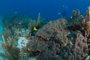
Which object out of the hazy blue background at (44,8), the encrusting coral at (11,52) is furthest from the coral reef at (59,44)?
the hazy blue background at (44,8)

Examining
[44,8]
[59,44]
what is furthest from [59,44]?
[44,8]

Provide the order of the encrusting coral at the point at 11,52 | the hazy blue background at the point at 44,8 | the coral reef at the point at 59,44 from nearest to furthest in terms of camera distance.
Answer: the coral reef at the point at 59,44
the encrusting coral at the point at 11,52
the hazy blue background at the point at 44,8

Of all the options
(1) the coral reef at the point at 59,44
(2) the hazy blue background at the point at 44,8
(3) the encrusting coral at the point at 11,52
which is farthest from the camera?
(2) the hazy blue background at the point at 44,8

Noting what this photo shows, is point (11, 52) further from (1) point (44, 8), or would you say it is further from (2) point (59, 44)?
(1) point (44, 8)

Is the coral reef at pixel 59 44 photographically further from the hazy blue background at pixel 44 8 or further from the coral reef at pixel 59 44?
the hazy blue background at pixel 44 8

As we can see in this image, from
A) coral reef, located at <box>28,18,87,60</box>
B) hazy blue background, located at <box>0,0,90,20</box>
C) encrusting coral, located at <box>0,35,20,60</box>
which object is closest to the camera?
coral reef, located at <box>28,18,87,60</box>

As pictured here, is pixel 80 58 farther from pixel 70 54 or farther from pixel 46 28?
pixel 46 28

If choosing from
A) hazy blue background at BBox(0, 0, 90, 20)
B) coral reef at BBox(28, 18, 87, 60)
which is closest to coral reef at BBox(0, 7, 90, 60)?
coral reef at BBox(28, 18, 87, 60)

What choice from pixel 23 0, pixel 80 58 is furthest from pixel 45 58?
pixel 23 0

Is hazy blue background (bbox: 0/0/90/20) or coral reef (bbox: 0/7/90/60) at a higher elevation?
hazy blue background (bbox: 0/0/90/20)

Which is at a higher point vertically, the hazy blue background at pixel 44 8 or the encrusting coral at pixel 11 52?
the hazy blue background at pixel 44 8

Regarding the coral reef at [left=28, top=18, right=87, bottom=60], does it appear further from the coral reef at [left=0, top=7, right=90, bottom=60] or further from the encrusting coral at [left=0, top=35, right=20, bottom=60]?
the encrusting coral at [left=0, top=35, right=20, bottom=60]

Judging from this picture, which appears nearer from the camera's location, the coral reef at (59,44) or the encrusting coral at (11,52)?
the coral reef at (59,44)

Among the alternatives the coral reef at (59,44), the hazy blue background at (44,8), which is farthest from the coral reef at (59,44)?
the hazy blue background at (44,8)
